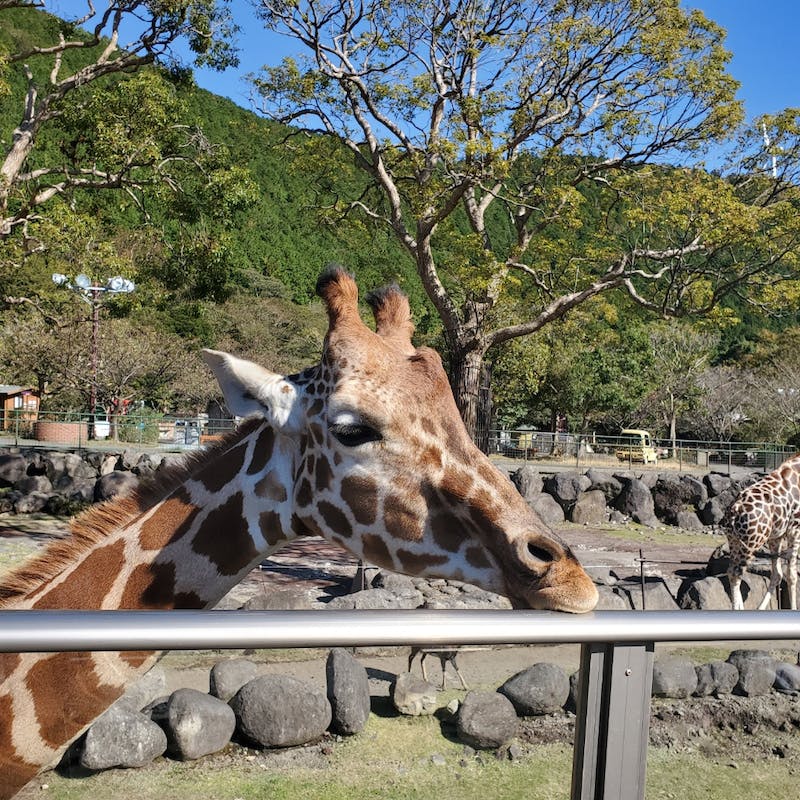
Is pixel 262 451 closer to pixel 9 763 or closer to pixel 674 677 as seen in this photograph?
pixel 9 763

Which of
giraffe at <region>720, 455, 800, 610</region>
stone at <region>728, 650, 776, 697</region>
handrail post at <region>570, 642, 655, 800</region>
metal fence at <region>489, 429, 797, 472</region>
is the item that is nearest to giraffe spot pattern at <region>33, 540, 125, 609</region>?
handrail post at <region>570, 642, 655, 800</region>

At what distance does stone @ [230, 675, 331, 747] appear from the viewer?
1.71 m

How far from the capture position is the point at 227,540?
7.23ft

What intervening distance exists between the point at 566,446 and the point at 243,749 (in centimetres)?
2933

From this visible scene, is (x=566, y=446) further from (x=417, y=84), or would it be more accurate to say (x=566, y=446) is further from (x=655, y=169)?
(x=417, y=84)

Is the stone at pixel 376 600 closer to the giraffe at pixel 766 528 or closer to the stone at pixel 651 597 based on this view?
the stone at pixel 651 597

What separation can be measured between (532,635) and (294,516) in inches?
38.5

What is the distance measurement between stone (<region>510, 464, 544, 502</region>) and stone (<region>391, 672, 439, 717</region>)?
50.5ft

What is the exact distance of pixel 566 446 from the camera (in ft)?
99.5

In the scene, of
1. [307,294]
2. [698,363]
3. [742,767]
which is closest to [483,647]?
[742,767]

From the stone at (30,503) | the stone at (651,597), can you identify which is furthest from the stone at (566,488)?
the stone at (30,503)

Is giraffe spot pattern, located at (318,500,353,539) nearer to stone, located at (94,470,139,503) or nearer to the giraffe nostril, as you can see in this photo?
the giraffe nostril

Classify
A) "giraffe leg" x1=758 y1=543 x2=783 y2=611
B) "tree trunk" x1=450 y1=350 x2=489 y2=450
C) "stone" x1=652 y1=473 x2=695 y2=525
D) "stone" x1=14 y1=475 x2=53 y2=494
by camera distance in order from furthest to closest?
"stone" x1=652 y1=473 x2=695 y2=525
"tree trunk" x1=450 y1=350 x2=489 y2=450
"stone" x1=14 y1=475 x2=53 y2=494
"giraffe leg" x1=758 y1=543 x2=783 y2=611

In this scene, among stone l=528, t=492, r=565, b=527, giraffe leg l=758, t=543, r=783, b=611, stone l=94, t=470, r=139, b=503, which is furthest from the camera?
stone l=528, t=492, r=565, b=527
